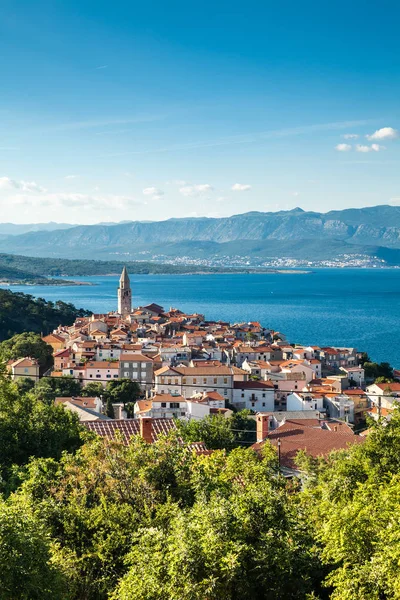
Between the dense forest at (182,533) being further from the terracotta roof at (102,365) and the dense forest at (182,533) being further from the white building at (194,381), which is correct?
the terracotta roof at (102,365)

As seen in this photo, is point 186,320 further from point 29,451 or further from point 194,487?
point 194,487

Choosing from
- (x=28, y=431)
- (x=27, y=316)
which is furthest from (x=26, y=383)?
(x=27, y=316)

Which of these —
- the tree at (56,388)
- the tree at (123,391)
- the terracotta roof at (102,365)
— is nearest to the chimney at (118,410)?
the tree at (123,391)

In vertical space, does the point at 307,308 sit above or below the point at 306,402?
below

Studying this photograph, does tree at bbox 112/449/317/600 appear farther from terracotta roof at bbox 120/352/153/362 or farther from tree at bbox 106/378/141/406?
terracotta roof at bbox 120/352/153/362

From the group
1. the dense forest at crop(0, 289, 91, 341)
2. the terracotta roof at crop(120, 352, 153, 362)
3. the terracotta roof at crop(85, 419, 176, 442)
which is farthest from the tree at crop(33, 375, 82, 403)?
the dense forest at crop(0, 289, 91, 341)

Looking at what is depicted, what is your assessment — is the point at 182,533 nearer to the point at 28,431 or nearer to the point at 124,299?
the point at 28,431
